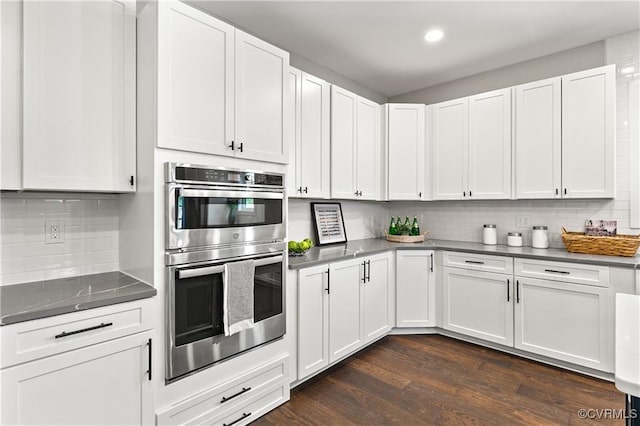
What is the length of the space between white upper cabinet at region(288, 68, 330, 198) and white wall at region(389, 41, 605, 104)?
5.72 ft

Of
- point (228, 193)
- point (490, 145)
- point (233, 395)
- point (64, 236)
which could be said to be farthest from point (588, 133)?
point (64, 236)

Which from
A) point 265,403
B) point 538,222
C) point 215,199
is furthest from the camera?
point 538,222

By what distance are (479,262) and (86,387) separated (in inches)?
123

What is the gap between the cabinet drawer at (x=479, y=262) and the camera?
10.2 feet

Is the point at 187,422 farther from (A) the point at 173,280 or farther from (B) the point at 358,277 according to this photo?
(B) the point at 358,277

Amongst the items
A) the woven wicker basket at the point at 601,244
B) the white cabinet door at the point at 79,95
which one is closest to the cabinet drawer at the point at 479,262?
the woven wicker basket at the point at 601,244

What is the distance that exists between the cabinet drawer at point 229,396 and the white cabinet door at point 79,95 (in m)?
1.24

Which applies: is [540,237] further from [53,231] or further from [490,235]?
[53,231]

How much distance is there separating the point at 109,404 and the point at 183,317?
0.48 metres

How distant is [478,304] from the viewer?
3275mm

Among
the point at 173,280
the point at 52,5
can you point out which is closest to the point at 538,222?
the point at 173,280

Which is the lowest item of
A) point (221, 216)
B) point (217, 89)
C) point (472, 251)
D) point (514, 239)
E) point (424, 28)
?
point (472, 251)

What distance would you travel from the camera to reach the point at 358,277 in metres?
3.03

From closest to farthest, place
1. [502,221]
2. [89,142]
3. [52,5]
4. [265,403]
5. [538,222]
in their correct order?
[52,5] → [89,142] → [265,403] → [538,222] → [502,221]
